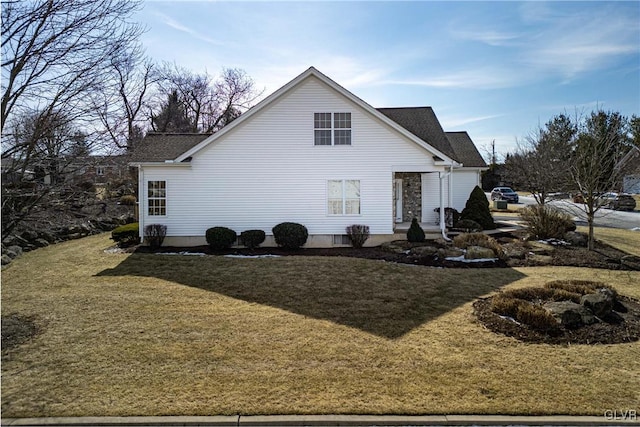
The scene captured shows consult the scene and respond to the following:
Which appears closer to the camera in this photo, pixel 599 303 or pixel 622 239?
pixel 599 303

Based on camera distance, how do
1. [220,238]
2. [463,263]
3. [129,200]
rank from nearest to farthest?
[463,263] < [220,238] < [129,200]

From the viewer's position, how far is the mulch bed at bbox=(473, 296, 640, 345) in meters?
6.94

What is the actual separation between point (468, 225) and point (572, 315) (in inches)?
519

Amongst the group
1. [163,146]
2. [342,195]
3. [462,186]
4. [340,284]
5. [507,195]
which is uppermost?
[163,146]

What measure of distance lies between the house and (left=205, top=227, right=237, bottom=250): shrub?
80cm

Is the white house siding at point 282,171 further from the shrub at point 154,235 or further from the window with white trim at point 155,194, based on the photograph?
the shrub at point 154,235

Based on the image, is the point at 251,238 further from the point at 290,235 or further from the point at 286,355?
the point at 286,355

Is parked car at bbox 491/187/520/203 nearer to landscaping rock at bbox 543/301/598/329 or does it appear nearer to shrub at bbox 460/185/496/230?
shrub at bbox 460/185/496/230

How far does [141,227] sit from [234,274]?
7.24 m

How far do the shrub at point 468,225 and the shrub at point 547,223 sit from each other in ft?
8.22

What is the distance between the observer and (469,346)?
6.68 m

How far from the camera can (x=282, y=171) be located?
17.0 meters

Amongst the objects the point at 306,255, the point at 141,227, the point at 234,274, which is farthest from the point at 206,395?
the point at 141,227

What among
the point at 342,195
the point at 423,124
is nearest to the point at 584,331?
the point at 342,195
